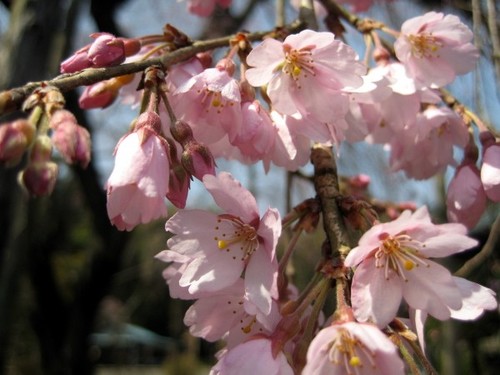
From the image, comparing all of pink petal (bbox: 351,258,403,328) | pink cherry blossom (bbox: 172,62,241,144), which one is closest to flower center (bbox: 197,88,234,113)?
pink cherry blossom (bbox: 172,62,241,144)

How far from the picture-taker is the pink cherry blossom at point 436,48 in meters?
1.13

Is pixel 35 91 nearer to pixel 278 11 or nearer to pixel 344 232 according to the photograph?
pixel 344 232

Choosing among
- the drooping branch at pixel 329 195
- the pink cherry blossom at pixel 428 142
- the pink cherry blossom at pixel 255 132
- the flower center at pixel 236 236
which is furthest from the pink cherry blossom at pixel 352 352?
the pink cherry blossom at pixel 428 142

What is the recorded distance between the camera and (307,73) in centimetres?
99

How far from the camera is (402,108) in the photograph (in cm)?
113

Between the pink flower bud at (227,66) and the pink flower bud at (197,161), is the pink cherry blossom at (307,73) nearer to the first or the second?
the pink flower bud at (227,66)

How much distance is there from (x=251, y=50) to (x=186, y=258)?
0.35 meters

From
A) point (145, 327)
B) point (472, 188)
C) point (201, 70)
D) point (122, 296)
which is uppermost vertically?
point (201, 70)

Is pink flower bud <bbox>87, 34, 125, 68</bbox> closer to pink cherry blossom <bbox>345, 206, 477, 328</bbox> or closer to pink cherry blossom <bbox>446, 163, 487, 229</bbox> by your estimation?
pink cherry blossom <bbox>345, 206, 477, 328</bbox>

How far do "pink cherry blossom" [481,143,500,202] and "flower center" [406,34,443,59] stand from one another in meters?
0.22

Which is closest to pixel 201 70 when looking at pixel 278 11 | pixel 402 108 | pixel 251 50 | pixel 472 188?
pixel 251 50

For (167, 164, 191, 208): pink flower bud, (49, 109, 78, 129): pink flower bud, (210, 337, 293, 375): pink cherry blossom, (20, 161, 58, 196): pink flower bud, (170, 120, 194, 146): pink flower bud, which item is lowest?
(210, 337, 293, 375): pink cherry blossom

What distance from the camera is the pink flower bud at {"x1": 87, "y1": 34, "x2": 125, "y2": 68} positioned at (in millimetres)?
819

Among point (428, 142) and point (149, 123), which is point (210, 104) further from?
point (428, 142)
